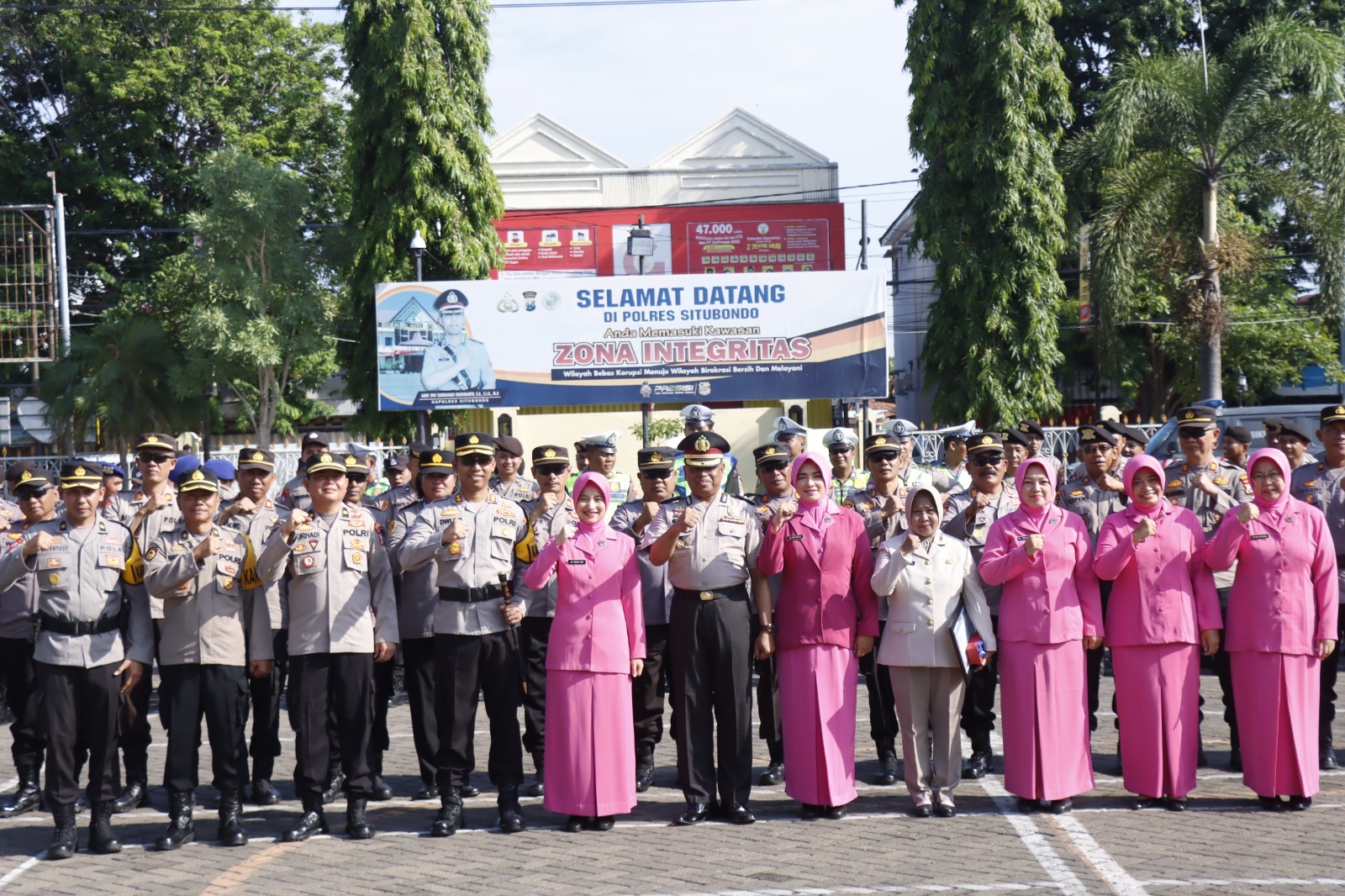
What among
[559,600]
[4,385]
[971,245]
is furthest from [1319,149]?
[4,385]

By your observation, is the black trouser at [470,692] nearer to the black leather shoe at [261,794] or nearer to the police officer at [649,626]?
the police officer at [649,626]

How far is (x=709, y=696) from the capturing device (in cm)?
728

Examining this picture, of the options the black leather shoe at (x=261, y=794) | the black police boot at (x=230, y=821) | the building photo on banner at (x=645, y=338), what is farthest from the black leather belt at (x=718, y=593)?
the building photo on banner at (x=645, y=338)

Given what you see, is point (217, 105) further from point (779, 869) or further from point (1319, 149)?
point (779, 869)

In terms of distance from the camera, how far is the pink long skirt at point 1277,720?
709 cm

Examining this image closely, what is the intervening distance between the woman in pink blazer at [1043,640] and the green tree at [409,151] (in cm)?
1881

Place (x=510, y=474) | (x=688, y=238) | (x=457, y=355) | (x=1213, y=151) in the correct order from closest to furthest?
(x=510, y=474), (x=457, y=355), (x=1213, y=151), (x=688, y=238)

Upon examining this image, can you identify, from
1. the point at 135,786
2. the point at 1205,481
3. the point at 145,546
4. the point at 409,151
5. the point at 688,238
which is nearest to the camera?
the point at 135,786

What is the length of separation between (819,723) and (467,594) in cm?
197

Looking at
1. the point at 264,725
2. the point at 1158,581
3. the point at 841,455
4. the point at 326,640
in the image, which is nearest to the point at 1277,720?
the point at 1158,581

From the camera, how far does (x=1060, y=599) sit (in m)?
7.21

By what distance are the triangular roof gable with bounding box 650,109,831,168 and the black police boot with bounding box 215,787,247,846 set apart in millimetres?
34900

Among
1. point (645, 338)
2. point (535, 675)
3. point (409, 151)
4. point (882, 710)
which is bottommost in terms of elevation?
point (882, 710)

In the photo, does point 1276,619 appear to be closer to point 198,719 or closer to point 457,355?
point 198,719
